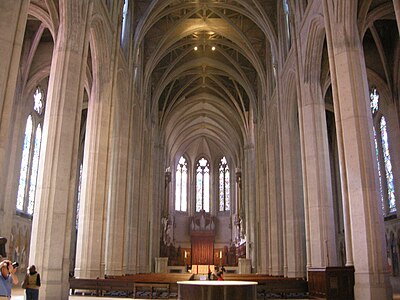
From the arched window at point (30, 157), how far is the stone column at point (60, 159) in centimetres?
1195

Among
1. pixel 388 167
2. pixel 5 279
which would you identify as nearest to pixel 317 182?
pixel 388 167

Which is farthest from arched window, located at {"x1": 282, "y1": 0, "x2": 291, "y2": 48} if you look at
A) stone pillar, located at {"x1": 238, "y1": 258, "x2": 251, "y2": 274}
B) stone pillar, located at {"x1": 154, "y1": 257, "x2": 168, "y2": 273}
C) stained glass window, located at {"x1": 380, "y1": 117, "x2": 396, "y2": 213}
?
stone pillar, located at {"x1": 154, "y1": 257, "x2": 168, "y2": 273}

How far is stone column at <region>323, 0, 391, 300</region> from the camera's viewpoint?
36.8ft

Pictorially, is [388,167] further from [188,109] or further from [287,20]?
[188,109]

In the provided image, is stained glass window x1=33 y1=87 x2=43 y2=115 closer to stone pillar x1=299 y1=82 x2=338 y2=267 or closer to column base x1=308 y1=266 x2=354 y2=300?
stone pillar x1=299 y1=82 x2=338 y2=267

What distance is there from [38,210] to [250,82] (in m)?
23.4

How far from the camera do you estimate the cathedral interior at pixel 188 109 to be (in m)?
12.0

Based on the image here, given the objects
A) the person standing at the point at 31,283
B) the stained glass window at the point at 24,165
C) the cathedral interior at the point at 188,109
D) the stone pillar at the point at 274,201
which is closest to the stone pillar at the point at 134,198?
the cathedral interior at the point at 188,109

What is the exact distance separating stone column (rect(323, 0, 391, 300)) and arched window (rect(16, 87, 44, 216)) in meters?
18.1

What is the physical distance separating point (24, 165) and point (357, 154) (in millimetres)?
19170

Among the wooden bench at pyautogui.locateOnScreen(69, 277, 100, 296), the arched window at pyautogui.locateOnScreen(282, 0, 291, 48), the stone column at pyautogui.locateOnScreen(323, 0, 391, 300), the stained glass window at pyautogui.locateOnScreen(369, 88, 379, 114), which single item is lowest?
the wooden bench at pyautogui.locateOnScreen(69, 277, 100, 296)

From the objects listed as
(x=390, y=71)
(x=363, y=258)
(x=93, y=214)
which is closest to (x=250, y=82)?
(x=390, y=71)

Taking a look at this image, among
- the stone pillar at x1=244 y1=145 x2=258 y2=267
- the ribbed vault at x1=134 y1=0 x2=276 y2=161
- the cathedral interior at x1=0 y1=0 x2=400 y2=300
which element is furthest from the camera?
the stone pillar at x1=244 y1=145 x2=258 y2=267

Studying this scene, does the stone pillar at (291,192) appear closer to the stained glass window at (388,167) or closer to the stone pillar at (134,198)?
the stained glass window at (388,167)
